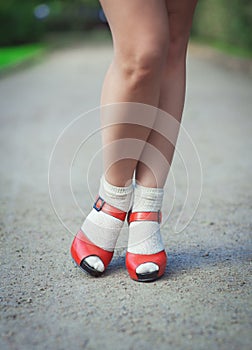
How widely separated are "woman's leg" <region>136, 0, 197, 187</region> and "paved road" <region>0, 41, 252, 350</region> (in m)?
0.30

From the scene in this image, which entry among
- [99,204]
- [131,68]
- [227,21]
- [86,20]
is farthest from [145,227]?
[86,20]

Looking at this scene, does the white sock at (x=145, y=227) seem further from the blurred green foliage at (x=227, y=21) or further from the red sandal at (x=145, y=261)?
the blurred green foliage at (x=227, y=21)

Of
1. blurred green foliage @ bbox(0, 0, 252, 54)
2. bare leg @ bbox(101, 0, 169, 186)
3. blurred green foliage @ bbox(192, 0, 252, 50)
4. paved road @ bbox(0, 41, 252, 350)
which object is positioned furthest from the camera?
blurred green foliage @ bbox(0, 0, 252, 54)

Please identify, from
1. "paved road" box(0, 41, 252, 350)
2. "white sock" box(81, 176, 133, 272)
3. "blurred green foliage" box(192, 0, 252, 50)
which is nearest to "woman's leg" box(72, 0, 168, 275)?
"white sock" box(81, 176, 133, 272)

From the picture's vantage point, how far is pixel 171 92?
5.60 ft

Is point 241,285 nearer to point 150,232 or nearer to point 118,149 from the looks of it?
point 150,232

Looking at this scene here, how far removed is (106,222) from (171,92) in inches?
17.3

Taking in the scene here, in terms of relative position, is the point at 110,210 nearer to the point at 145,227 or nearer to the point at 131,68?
the point at 145,227

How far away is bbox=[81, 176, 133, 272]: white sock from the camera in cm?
166

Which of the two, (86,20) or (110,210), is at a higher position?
(110,210)

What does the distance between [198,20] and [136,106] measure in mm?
16605

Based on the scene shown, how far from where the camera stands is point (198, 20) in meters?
17.4

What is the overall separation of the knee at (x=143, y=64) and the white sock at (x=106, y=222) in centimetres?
32

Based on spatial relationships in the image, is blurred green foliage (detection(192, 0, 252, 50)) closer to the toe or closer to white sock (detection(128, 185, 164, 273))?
white sock (detection(128, 185, 164, 273))
